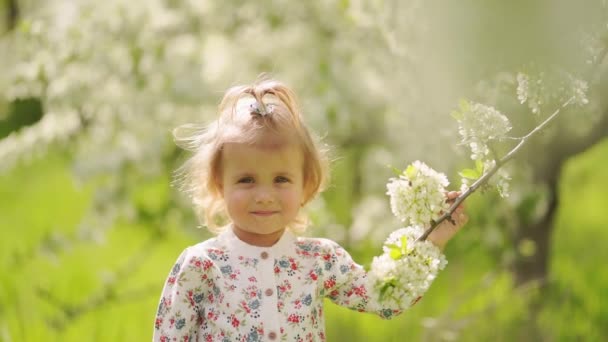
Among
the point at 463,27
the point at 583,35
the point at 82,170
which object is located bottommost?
the point at 463,27

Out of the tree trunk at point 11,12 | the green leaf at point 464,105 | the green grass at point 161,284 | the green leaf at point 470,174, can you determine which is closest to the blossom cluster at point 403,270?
the green leaf at point 470,174

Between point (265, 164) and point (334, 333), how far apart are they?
2327 millimetres

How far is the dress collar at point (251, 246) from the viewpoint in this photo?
2.16 metres

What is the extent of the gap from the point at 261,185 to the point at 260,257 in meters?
0.19

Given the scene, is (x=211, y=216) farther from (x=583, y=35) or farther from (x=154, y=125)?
(x=154, y=125)

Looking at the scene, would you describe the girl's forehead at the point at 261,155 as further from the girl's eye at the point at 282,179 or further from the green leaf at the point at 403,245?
the green leaf at the point at 403,245

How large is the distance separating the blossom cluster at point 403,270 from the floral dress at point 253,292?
252 mm

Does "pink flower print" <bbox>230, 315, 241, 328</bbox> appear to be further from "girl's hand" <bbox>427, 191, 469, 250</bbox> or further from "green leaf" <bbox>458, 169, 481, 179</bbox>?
"green leaf" <bbox>458, 169, 481, 179</bbox>

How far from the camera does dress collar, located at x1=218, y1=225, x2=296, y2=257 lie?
216 cm

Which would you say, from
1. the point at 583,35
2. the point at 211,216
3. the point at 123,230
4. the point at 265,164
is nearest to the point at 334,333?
the point at 211,216

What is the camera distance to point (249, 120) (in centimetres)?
213

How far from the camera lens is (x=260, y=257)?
2156 millimetres

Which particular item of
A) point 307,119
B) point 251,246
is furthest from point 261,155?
point 307,119

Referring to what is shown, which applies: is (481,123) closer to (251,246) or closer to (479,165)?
(479,165)
